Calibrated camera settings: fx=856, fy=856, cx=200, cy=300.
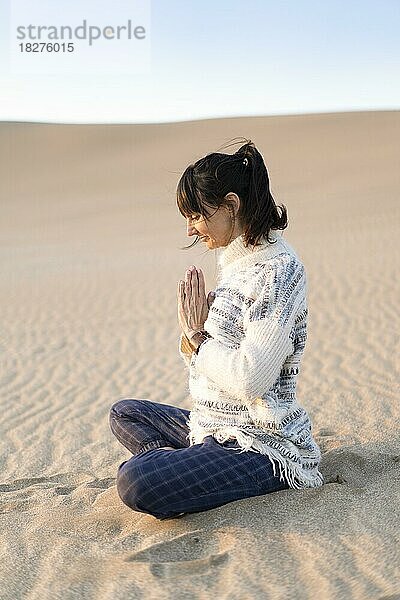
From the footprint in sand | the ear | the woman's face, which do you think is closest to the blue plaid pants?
the footprint in sand

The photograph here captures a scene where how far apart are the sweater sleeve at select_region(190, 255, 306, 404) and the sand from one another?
0.56 meters

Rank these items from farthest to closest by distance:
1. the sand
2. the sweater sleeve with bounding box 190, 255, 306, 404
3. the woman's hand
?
the woman's hand < the sweater sleeve with bounding box 190, 255, 306, 404 < the sand

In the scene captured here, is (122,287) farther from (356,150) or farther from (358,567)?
(356,150)

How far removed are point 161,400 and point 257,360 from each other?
13.2 feet

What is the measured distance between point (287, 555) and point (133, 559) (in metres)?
0.59

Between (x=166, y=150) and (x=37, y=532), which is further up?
(x=166, y=150)

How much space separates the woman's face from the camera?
3602 millimetres

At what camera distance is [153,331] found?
970cm

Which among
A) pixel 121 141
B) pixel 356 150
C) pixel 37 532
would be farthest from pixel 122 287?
pixel 121 141

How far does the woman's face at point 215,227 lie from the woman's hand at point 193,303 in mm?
153

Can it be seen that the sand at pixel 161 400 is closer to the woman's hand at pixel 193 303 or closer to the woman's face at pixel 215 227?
the woman's hand at pixel 193 303

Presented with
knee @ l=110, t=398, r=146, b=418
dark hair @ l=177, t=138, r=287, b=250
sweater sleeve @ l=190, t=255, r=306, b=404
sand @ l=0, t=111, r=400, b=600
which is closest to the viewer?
sand @ l=0, t=111, r=400, b=600

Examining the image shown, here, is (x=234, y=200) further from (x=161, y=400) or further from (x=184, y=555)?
(x=161, y=400)

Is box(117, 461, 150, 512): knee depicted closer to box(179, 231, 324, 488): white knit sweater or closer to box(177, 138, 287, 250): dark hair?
box(179, 231, 324, 488): white knit sweater
